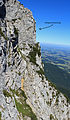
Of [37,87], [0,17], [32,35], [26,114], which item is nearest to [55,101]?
[37,87]

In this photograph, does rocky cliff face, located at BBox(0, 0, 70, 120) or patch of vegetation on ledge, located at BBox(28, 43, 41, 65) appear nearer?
rocky cliff face, located at BBox(0, 0, 70, 120)

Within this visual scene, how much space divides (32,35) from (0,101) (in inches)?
1586

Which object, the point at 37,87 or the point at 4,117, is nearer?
the point at 4,117

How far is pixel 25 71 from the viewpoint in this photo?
41.6 m

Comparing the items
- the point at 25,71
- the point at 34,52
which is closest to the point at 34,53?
the point at 34,52

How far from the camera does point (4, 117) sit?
58.3 ft

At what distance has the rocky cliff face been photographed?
29.2 metres

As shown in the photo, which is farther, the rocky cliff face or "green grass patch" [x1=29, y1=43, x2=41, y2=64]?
"green grass patch" [x1=29, y1=43, x2=41, y2=64]

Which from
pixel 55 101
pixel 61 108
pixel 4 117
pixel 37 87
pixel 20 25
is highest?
pixel 20 25

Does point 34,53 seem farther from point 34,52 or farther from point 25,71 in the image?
point 25,71

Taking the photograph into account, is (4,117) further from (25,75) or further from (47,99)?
(47,99)

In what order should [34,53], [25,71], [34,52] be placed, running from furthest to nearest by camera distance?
[34,52] → [34,53] → [25,71]

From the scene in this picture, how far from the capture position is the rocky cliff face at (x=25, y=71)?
1152 inches

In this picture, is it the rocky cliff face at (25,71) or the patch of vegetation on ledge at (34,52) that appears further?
the patch of vegetation on ledge at (34,52)
